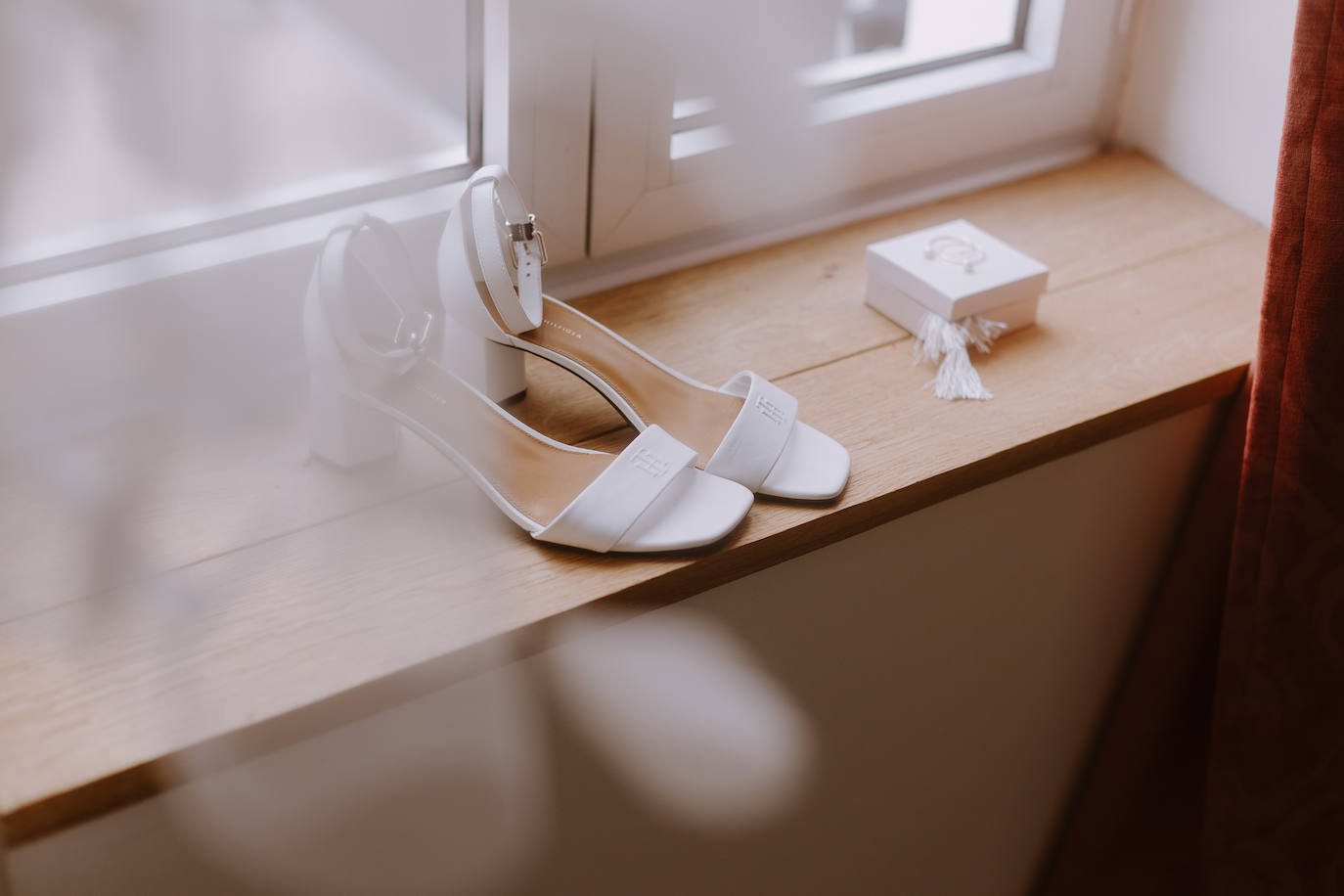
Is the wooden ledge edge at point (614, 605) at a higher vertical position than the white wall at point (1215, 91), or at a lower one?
lower

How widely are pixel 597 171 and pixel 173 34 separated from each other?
36 cm

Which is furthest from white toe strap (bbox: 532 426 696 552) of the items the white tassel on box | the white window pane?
the white window pane

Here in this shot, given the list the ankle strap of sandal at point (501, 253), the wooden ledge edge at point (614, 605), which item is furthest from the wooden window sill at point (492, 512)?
the ankle strap of sandal at point (501, 253)

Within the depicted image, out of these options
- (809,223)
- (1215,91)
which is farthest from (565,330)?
(1215,91)

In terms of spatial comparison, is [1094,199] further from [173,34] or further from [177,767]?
[177,767]

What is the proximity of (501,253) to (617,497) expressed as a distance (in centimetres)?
19

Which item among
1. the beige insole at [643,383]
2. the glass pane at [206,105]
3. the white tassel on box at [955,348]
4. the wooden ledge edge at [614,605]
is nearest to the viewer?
the wooden ledge edge at [614,605]

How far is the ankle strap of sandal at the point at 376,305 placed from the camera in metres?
0.82

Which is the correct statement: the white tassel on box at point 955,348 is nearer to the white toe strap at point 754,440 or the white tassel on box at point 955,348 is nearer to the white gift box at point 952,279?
the white gift box at point 952,279

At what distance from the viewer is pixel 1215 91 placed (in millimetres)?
1273

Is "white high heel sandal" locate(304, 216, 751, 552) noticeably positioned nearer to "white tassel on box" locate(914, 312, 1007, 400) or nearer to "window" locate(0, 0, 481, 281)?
"window" locate(0, 0, 481, 281)

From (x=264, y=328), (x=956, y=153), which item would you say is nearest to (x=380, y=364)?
(x=264, y=328)

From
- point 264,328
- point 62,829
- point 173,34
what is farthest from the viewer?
point 264,328

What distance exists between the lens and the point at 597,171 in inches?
41.9
